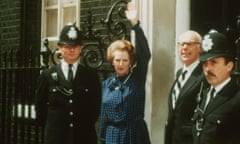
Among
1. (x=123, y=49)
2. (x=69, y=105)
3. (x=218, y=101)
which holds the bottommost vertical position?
(x=69, y=105)

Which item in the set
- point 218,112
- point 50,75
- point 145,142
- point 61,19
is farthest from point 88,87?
point 61,19

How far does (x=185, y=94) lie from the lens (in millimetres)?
4488

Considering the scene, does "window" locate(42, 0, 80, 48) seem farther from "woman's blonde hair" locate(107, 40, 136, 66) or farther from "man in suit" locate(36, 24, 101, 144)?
"woman's blonde hair" locate(107, 40, 136, 66)

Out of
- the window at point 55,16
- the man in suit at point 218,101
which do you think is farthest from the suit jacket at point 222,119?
the window at point 55,16

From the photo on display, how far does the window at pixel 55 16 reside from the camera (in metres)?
7.82

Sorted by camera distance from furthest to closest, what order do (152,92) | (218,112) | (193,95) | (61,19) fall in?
(61,19) → (152,92) → (193,95) → (218,112)

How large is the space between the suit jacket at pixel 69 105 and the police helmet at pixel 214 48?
1.62m

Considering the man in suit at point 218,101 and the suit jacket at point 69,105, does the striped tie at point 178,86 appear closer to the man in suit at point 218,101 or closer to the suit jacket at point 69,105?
the man in suit at point 218,101

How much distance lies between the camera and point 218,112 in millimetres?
3998

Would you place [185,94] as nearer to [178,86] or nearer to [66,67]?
[178,86]

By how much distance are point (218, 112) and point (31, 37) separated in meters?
5.03

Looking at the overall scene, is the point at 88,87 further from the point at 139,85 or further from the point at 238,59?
the point at 238,59

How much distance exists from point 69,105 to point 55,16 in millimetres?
3165

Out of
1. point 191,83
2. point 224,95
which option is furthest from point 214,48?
point 191,83
